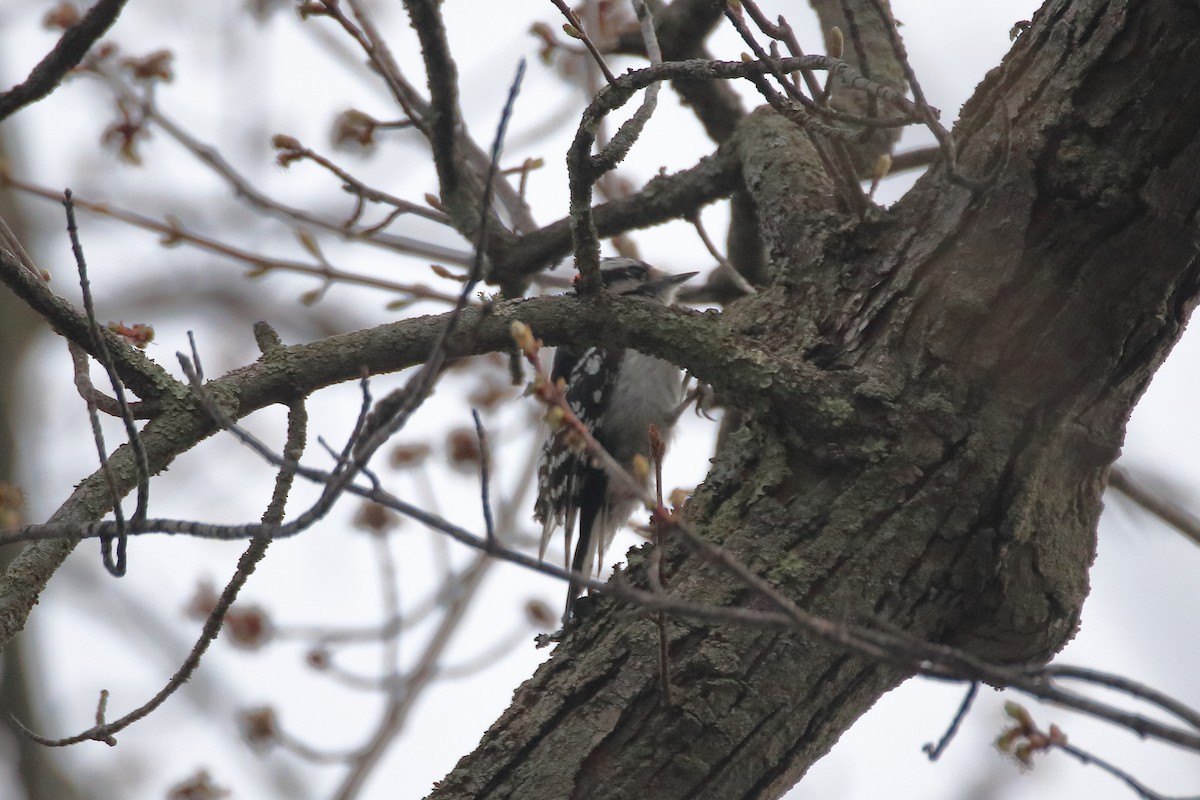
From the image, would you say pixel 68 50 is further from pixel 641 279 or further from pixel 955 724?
pixel 641 279

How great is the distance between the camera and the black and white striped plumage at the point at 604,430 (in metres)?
5.49

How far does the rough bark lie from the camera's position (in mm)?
2545

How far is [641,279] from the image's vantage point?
5.94m

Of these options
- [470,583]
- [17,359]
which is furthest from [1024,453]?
[17,359]

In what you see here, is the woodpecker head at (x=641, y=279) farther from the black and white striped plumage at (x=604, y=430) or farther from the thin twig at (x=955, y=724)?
the thin twig at (x=955, y=724)

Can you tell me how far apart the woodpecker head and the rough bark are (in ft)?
9.10

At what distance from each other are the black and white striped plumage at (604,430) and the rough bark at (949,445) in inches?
102

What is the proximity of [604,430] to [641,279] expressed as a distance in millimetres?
871

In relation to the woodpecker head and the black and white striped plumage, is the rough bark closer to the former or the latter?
the black and white striped plumage

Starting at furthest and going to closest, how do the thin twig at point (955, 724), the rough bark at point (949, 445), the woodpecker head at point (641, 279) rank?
the woodpecker head at point (641, 279) → the rough bark at point (949, 445) → the thin twig at point (955, 724)

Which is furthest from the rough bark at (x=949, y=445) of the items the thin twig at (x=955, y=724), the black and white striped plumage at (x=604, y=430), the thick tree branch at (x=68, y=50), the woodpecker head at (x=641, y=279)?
the woodpecker head at (x=641, y=279)

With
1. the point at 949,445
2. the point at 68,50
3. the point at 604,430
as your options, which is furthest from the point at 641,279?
the point at 68,50

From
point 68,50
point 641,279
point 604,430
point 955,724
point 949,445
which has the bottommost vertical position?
point 955,724

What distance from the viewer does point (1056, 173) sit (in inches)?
101
